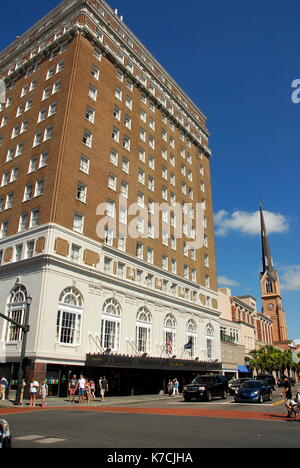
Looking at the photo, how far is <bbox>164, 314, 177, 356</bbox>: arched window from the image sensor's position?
143ft

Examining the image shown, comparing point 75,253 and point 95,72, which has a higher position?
point 95,72

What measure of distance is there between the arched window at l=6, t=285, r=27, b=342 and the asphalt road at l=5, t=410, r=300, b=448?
15726mm

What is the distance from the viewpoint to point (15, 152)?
41281 millimetres

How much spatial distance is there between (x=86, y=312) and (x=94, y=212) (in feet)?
31.6

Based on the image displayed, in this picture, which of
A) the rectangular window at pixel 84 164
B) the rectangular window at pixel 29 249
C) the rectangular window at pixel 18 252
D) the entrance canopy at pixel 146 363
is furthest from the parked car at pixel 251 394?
the rectangular window at pixel 84 164

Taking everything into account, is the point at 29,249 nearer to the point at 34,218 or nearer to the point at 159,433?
the point at 34,218

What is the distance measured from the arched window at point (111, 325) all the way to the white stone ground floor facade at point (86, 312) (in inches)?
3.6

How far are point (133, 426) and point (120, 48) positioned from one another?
45.5 m

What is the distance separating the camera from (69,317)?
32.4 meters

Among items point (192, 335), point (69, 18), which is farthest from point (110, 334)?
point (69, 18)

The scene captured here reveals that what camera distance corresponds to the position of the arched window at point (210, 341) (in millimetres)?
52594

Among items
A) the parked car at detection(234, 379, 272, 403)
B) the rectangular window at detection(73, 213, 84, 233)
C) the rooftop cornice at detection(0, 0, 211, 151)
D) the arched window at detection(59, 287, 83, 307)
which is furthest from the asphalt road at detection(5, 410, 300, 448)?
the rooftop cornice at detection(0, 0, 211, 151)

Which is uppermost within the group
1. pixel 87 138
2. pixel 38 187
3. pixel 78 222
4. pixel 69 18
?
pixel 69 18

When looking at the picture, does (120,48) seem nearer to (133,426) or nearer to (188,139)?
(188,139)
